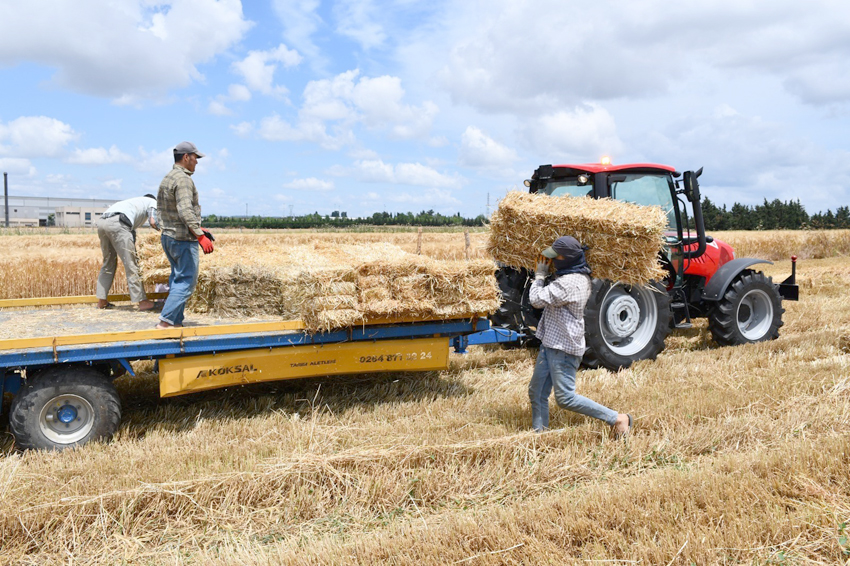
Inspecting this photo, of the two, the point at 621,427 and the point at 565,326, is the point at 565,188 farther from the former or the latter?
the point at 621,427

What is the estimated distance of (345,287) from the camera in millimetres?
5277

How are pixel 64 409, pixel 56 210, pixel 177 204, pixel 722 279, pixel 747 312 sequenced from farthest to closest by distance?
pixel 56 210
pixel 747 312
pixel 722 279
pixel 177 204
pixel 64 409

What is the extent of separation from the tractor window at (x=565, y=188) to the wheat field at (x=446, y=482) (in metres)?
2.58

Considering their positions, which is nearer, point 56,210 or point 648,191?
point 648,191

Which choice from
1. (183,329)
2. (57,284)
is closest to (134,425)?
(183,329)

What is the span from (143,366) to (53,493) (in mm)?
3247

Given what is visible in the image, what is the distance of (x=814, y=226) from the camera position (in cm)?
3011

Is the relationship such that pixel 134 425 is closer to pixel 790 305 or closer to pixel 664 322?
pixel 664 322

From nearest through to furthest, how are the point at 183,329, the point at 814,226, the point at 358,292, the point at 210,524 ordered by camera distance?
the point at 210,524
the point at 183,329
the point at 358,292
the point at 814,226

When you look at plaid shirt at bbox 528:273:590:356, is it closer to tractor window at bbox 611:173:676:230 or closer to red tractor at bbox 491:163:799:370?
red tractor at bbox 491:163:799:370

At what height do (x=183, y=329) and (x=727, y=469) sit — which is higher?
(x=183, y=329)

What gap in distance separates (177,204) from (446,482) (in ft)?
11.4

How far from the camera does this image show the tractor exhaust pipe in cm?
755

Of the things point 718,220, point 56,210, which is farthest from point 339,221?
point 56,210
